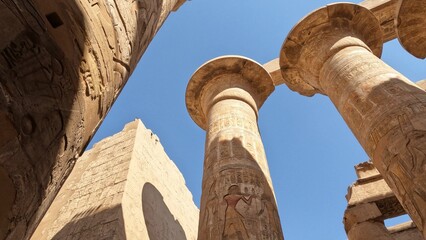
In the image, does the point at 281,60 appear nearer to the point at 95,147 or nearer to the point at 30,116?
the point at 30,116

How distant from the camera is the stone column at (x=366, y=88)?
12.5ft

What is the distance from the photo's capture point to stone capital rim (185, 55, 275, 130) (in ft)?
27.9

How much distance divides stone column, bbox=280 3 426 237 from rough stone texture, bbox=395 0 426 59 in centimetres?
47

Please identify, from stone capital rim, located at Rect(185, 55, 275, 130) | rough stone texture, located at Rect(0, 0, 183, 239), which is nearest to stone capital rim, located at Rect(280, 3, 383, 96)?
stone capital rim, located at Rect(185, 55, 275, 130)

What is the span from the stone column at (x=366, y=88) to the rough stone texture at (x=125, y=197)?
186 inches

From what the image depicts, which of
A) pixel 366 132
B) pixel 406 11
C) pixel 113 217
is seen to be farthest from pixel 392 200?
pixel 113 217

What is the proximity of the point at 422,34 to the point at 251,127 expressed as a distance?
392cm

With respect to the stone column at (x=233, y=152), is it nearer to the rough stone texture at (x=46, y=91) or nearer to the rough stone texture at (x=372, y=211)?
the rough stone texture at (x=46, y=91)

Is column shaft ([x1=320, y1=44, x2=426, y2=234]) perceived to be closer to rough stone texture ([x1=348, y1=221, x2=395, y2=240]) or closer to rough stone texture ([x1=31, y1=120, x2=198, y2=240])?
rough stone texture ([x1=348, y1=221, x2=395, y2=240])

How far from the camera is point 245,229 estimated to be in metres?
4.43

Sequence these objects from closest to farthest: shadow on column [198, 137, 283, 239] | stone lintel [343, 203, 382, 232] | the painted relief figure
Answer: the painted relief figure
shadow on column [198, 137, 283, 239]
stone lintel [343, 203, 382, 232]

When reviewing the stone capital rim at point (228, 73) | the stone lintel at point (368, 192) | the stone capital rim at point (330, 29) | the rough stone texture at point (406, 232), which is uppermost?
the stone capital rim at point (228, 73)

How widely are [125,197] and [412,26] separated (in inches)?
280

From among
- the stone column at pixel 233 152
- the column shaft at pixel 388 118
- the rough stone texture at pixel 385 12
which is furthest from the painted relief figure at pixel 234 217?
the rough stone texture at pixel 385 12
